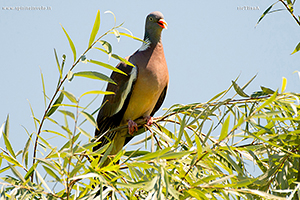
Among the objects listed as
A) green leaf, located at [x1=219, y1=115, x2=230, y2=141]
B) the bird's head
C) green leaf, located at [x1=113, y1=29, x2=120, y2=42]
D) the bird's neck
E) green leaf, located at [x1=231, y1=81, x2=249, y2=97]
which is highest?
the bird's head

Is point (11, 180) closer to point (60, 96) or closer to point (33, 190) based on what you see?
point (33, 190)

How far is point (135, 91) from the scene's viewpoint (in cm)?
272

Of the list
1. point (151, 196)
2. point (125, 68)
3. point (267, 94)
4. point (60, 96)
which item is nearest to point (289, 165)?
point (267, 94)

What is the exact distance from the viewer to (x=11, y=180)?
1449mm

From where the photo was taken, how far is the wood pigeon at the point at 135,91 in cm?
269

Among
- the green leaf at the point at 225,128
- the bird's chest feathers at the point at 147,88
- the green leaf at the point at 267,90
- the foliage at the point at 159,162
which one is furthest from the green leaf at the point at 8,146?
the bird's chest feathers at the point at 147,88

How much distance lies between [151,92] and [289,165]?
4.04ft

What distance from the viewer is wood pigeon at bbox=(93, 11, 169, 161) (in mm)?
2693

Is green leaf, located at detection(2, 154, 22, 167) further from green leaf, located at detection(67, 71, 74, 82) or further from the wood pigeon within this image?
the wood pigeon

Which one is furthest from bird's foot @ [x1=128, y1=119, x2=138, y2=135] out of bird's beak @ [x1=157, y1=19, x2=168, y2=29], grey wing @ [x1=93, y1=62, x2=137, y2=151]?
bird's beak @ [x1=157, y1=19, x2=168, y2=29]

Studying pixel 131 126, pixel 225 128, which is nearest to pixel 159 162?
pixel 225 128

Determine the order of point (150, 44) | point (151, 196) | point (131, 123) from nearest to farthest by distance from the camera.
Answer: point (151, 196) < point (131, 123) < point (150, 44)

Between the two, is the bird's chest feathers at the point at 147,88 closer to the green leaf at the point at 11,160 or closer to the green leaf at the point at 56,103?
the green leaf at the point at 56,103

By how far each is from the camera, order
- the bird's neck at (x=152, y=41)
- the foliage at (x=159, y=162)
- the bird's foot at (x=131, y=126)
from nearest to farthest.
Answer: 1. the foliage at (x=159, y=162)
2. the bird's foot at (x=131, y=126)
3. the bird's neck at (x=152, y=41)
